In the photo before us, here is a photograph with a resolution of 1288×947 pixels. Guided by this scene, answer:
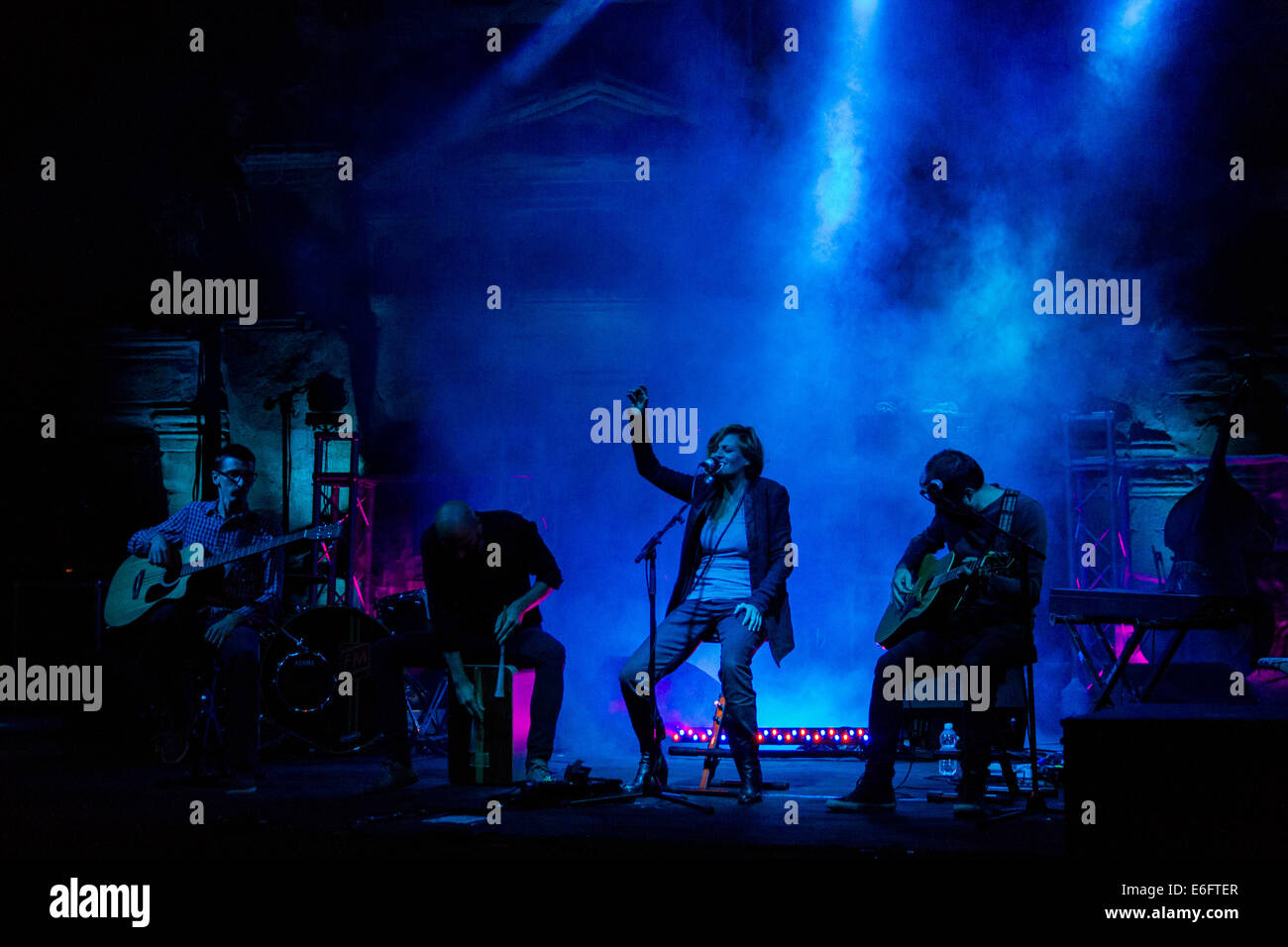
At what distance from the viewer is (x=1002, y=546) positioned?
19.4ft

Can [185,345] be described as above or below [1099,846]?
above

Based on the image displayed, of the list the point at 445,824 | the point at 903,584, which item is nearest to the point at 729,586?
the point at 903,584

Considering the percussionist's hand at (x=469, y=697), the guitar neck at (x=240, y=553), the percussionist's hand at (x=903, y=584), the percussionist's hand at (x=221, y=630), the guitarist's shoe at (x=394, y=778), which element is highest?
the guitar neck at (x=240, y=553)

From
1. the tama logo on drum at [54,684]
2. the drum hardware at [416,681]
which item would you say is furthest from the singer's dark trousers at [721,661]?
the tama logo on drum at [54,684]

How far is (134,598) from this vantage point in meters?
7.24

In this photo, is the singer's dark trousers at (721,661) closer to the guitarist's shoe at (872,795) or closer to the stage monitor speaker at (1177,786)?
the guitarist's shoe at (872,795)

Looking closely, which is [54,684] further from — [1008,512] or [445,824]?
[1008,512]

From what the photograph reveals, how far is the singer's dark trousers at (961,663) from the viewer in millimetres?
5707

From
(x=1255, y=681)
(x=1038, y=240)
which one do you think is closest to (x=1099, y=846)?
(x=1255, y=681)

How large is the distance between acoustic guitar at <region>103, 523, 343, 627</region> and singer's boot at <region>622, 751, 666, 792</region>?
2.43m

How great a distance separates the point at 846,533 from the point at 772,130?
3.91 metres

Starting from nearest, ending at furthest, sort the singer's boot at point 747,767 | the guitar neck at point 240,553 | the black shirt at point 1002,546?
the black shirt at point 1002,546, the singer's boot at point 747,767, the guitar neck at point 240,553

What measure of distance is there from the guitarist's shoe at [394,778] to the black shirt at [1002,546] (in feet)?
10.4
